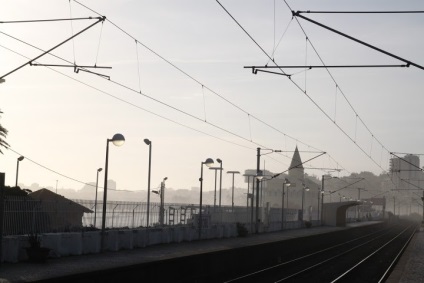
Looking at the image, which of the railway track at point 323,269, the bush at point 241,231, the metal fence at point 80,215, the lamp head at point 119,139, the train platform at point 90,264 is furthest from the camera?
the bush at point 241,231

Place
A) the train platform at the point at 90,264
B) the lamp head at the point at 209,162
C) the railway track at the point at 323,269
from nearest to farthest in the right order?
the train platform at the point at 90,264, the railway track at the point at 323,269, the lamp head at the point at 209,162

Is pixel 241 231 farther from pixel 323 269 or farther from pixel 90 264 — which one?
pixel 90 264

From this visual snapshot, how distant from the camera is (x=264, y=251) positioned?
40.4 metres

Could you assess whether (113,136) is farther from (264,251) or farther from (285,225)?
(285,225)

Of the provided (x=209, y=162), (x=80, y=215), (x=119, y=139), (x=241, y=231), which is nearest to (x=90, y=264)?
(x=119, y=139)

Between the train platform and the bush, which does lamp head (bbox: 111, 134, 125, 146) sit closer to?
the train platform

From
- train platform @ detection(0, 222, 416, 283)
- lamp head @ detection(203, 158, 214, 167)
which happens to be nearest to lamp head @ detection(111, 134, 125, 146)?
train platform @ detection(0, 222, 416, 283)

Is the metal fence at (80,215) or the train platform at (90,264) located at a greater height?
the metal fence at (80,215)

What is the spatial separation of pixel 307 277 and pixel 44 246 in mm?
11772

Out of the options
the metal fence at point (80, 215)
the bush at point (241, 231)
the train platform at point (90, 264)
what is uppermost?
the metal fence at point (80, 215)

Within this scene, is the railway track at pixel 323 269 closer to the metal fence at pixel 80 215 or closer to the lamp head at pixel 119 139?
the lamp head at pixel 119 139

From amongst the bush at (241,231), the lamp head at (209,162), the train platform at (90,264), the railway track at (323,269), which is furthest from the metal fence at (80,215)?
the railway track at (323,269)

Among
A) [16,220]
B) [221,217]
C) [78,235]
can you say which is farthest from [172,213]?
[16,220]

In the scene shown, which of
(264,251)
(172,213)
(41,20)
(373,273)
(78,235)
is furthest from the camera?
(172,213)
